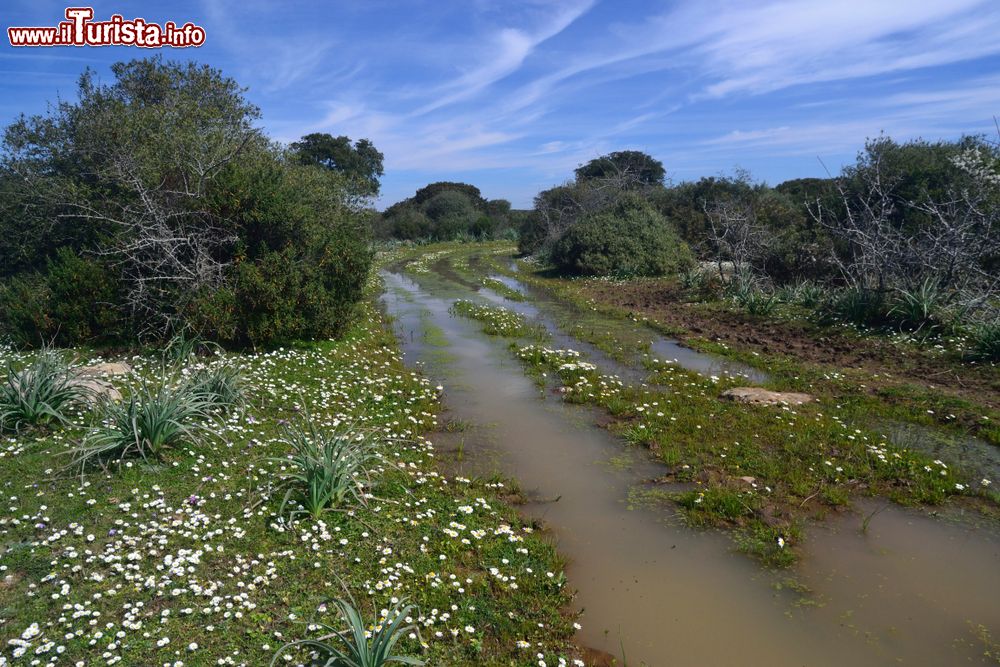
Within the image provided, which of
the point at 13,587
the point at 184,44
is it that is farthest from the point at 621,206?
the point at 13,587

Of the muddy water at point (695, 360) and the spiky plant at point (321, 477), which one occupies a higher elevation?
the spiky plant at point (321, 477)

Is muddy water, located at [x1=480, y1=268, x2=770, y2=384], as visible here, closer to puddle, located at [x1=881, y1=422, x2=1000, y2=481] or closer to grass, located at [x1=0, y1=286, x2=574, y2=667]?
puddle, located at [x1=881, y1=422, x2=1000, y2=481]

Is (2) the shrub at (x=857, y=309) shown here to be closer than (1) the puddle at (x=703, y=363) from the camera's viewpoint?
No

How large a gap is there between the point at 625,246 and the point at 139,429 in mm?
23473

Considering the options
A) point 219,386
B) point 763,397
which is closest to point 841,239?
point 763,397

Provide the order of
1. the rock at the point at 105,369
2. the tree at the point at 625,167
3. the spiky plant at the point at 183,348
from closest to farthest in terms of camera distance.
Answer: the rock at the point at 105,369, the spiky plant at the point at 183,348, the tree at the point at 625,167

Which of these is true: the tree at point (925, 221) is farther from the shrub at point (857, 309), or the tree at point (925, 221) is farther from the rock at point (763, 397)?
the rock at point (763, 397)

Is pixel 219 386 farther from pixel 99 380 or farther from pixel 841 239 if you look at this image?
pixel 841 239

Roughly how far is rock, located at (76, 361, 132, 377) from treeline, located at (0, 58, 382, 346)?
1.21 meters

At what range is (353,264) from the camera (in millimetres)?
13914

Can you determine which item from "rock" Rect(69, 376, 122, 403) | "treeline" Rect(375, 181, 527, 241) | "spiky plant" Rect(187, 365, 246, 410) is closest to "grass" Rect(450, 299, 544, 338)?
"spiky plant" Rect(187, 365, 246, 410)

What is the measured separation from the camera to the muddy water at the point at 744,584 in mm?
4703

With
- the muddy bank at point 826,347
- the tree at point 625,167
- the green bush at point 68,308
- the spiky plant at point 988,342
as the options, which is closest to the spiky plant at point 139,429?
the green bush at point 68,308

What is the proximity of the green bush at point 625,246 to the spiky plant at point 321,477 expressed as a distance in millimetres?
21650
